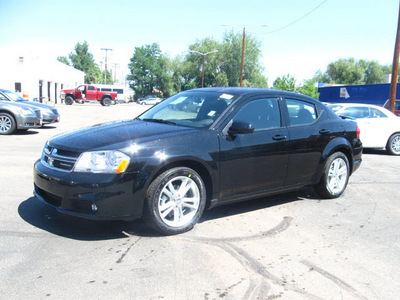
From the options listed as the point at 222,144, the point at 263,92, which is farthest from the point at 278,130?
Result: the point at 222,144

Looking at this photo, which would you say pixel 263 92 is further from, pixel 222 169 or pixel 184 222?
pixel 184 222

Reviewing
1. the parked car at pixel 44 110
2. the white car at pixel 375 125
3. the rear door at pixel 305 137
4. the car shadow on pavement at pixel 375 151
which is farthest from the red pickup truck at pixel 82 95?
Result: the rear door at pixel 305 137

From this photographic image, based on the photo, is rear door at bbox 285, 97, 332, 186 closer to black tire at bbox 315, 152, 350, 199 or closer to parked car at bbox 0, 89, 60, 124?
black tire at bbox 315, 152, 350, 199

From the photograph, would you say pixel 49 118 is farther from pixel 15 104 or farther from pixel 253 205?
pixel 253 205

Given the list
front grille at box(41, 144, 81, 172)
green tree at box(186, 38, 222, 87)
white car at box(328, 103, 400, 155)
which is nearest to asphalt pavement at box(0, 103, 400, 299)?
front grille at box(41, 144, 81, 172)

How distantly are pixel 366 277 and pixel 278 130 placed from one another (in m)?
2.16

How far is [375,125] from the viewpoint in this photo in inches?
433

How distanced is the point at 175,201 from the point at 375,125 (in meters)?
8.84

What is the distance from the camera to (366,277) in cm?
328

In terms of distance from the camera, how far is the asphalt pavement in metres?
2.96

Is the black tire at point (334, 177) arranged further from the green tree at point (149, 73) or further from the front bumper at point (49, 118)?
the green tree at point (149, 73)

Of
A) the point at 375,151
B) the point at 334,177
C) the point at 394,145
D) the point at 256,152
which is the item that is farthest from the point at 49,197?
the point at 375,151

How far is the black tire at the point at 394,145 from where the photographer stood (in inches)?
441

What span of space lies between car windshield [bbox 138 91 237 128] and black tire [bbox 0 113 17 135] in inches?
345
